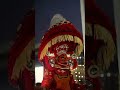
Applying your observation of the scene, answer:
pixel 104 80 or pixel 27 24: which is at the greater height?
pixel 27 24

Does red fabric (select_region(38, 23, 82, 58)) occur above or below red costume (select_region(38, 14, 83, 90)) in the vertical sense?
above

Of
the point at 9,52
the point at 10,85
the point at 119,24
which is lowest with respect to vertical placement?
the point at 10,85

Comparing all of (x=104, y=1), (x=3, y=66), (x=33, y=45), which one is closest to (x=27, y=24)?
(x=33, y=45)

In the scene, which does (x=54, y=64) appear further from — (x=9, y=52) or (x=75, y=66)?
(x=9, y=52)

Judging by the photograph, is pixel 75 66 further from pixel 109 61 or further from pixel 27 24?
pixel 27 24

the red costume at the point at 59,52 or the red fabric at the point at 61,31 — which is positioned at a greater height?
the red fabric at the point at 61,31

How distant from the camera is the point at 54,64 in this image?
3.34ft

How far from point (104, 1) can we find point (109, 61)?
24 cm

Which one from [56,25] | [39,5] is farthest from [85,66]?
[39,5]

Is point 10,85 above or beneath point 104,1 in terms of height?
beneath

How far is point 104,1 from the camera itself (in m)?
0.98

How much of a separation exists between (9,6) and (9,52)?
0.59ft

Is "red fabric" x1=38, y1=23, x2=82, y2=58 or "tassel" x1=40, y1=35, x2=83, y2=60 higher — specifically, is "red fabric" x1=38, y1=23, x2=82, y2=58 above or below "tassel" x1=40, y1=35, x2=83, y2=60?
above

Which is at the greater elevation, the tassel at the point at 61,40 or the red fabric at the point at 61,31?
the red fabric at the point at 61,31
